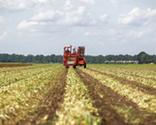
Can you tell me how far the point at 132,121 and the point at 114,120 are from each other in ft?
1.91

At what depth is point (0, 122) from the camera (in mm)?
6918

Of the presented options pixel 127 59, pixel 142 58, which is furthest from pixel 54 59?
pixel 142 58

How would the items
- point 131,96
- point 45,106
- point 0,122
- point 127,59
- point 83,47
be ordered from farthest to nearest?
point 127,59 → point 83,47 → point 131,96 → point 45,106 → point 0,122

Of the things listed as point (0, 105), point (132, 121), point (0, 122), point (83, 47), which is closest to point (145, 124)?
point (132, 121)

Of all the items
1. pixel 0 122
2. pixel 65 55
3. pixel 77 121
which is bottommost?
pixel 0 122

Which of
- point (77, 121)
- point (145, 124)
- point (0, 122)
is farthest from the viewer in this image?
point (0, 122)

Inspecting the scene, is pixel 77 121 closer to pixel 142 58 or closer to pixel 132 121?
pixel 132 121

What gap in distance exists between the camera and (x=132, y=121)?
21.1 ft

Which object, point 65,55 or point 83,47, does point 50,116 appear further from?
point 83,47

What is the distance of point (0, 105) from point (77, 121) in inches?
190

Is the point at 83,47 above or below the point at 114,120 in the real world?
above

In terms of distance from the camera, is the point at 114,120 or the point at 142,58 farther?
the point at 142,58

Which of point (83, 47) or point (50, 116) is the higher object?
point (83, 47)

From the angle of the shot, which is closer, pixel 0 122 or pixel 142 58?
pixel 0 122
